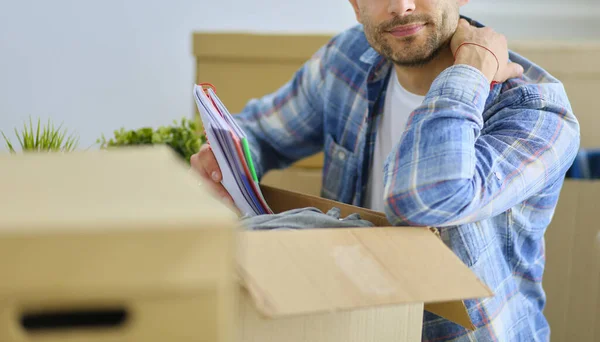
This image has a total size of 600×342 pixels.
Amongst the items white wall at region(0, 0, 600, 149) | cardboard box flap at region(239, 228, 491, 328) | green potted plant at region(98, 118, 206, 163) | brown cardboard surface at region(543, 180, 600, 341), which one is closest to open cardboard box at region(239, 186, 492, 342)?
cardboard box flap at region(239, 228, 491, 328)

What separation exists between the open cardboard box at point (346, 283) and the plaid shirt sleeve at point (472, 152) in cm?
6

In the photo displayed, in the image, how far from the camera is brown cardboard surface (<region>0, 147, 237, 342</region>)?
37cm

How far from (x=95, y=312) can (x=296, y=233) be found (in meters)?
0.28

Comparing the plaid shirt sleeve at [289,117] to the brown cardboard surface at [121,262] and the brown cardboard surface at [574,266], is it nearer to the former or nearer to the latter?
the brown cardboard surface at [574,266]

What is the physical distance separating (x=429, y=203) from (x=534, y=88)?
0.33 m

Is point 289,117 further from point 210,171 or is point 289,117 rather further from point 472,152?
point 472,152

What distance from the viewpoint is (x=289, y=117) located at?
135 cm

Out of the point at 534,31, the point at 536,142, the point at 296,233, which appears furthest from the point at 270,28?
the point at 296,233

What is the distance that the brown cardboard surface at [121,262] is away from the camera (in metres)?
0.37

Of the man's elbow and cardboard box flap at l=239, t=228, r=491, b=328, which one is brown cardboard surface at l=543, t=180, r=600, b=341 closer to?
the man's elbow

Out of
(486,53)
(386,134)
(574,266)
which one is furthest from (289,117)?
(574,266)

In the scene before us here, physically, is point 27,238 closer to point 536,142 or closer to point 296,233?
point 296,233

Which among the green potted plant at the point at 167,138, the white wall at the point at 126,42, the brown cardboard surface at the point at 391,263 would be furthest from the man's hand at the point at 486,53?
the white wall at the point at 126,42

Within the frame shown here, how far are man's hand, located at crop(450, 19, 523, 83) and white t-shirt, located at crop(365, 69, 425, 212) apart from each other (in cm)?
15
